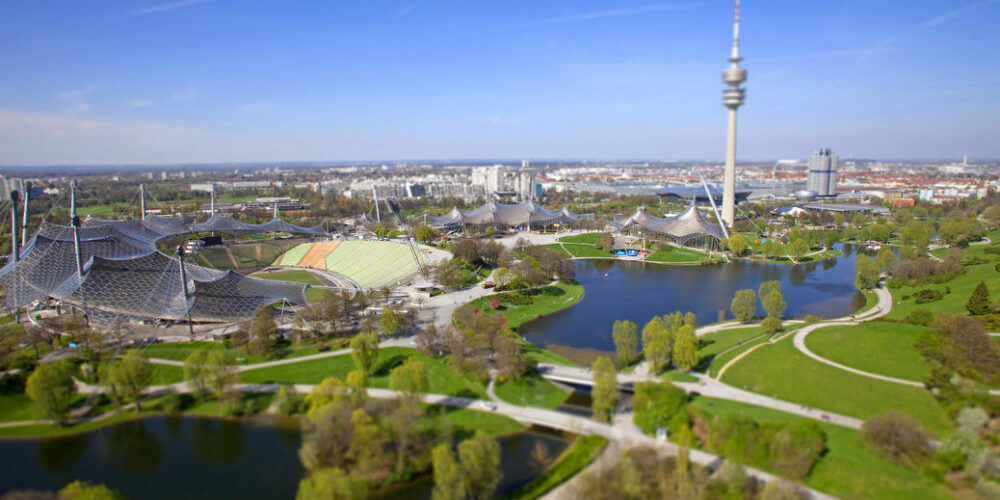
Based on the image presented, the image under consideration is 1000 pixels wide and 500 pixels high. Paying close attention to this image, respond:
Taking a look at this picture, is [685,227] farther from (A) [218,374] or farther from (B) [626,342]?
(A) [218,374]

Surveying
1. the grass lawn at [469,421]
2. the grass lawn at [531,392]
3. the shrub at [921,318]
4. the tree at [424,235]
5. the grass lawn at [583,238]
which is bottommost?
the grass lawn at [469,421]

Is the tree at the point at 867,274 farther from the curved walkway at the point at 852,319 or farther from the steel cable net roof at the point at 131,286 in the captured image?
the steel cable net roof at the point at 131,286

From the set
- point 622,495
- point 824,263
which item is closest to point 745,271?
point 824,263

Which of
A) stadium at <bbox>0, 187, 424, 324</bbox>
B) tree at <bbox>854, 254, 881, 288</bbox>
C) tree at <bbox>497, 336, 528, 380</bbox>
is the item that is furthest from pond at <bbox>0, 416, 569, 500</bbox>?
tree at <bbox>854, 254, 881, 288</bbox>

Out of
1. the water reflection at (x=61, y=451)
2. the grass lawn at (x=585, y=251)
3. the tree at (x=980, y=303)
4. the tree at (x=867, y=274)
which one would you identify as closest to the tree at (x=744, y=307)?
the tree at (x=980, y=303)

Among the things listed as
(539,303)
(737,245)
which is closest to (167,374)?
(539,303)

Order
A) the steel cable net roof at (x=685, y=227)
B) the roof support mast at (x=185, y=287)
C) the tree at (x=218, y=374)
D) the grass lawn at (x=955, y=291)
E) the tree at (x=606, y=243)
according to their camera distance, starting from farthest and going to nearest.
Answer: the steel cable net roof at (x=685, y=227), the tree at (x=606, y=243), the grass lawn at (x=955, y=291), the roof support mast at (x=185, y=287), the tree at (x=218, y=374)

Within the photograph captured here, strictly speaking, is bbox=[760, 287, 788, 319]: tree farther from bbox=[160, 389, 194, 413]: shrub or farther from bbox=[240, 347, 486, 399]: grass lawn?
bbox=[160, 389, 194, 413]: shrub
